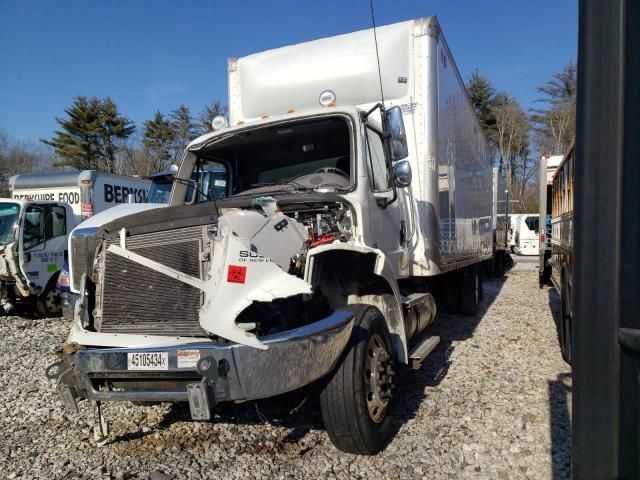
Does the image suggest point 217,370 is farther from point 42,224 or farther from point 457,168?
point 42,224

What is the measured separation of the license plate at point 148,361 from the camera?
2818 millimetres

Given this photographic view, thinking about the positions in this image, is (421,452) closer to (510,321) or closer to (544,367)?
(544,367)

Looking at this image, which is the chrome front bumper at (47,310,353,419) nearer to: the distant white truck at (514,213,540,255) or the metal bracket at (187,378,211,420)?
the metal bracket at (187,378,211,420)

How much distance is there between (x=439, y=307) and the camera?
886cm

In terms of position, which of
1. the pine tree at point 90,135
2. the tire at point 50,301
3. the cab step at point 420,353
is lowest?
the tire at point 50,301

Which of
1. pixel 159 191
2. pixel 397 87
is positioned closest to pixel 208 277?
pixel 397 87

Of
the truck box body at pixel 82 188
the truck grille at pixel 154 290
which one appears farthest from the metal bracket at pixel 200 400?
the truck box body at pixel 82 188

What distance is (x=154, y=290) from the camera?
10.1 feet

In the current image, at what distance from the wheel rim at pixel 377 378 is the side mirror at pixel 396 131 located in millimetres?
1634

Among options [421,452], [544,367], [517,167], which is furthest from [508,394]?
[517,167]

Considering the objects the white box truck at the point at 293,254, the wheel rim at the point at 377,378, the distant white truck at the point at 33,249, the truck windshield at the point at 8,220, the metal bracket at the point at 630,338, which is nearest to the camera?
the metal bracket at the point at 630,338

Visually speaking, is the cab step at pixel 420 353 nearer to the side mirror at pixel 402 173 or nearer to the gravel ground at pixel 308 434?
the gravel ground at pixel 308 434

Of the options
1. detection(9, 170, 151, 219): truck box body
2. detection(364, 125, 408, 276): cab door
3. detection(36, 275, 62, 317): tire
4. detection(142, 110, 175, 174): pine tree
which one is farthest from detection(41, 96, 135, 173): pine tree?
detection(364, 125, 408, 276): cab door

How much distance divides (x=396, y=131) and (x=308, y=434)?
2.64 meters
